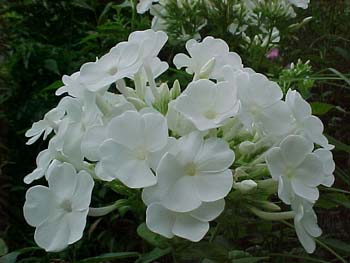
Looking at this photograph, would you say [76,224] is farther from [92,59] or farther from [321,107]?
[92,59]

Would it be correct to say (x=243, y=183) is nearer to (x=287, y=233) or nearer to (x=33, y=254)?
(x=287, y=233)

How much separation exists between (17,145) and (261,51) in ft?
4.01

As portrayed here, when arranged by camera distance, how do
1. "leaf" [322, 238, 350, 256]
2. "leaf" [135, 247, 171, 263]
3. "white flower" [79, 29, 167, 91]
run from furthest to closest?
"leaf" [322, 238, 350, 256] → "leaf" [135, 247, 171, 263] → "white flower" [79, 29, 167, 91]

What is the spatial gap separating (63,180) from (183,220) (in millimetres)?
157

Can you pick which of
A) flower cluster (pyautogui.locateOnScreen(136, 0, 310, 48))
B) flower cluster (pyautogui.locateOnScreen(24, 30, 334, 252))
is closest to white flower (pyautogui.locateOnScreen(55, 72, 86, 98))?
flower cluster (pyautogui.locateOnScreen(24, 30, 334, 252))

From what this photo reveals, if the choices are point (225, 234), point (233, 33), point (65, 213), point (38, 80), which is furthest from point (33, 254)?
point (65, 213)

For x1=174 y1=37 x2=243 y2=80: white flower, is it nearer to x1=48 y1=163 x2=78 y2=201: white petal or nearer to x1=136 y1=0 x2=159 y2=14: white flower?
x1=48 y1=163 x2=78 y2=201: white petal

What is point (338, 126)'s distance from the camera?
174 centimetres

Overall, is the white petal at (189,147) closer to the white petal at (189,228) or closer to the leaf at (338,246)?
the white petal at (189,228)

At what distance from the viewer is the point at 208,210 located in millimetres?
764

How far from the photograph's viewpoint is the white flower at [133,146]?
0.77 metres

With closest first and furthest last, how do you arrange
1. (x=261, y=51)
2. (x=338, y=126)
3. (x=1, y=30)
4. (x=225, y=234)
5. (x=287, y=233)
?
(x=225, y=234)
(x=287, y=233)
(x=261, y=51)
(x=338, y=126)
(x=1, y=30)

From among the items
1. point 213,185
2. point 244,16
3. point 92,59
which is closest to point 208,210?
point 213,185

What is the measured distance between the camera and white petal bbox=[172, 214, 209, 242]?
754 millimetres
